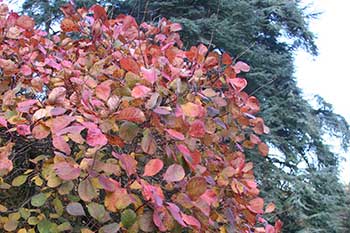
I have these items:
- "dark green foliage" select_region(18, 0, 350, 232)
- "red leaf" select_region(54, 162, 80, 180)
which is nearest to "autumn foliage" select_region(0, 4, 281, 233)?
"red leaf" select_region(54, 162, 80, 180)

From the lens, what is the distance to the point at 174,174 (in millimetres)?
1037

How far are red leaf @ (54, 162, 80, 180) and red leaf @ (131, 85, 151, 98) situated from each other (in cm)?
22

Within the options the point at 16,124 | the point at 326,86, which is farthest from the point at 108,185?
the point at 326,86

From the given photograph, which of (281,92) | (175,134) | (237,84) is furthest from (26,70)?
(281,92)

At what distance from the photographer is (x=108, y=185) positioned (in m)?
0.98

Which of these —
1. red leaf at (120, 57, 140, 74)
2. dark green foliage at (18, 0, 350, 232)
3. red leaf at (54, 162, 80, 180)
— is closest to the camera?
red leaf at (54, 162, 80, 180)

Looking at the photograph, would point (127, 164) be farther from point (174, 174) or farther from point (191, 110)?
point (191, 110)

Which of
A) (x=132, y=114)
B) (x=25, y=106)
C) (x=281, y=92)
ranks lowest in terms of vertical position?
(x=281, y=92)

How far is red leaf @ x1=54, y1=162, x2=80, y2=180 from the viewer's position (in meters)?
0.95

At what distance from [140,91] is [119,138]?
12 cm

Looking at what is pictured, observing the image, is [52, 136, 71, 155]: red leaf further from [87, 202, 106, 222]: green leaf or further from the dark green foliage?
the dark green foliage

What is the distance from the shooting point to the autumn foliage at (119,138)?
1.01 metres

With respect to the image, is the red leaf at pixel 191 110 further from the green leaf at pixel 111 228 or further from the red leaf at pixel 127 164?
the green leaf at pixel 111 228

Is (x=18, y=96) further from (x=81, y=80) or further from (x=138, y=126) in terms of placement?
(x=138, y=126)
